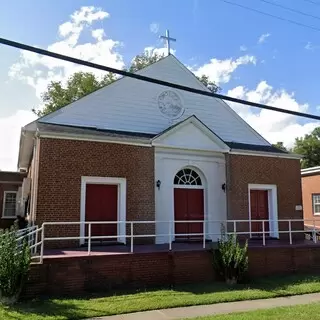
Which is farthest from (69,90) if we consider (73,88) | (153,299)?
(153,299)

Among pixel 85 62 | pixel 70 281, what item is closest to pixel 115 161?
pixel 70 281

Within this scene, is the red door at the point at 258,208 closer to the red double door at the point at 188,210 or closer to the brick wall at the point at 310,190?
the red double door at the point at 188,210

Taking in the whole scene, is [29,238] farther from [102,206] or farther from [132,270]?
[132,270]

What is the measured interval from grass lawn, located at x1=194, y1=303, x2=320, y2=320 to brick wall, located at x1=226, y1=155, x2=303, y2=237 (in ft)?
20.9

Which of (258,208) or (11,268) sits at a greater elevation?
(258,208)

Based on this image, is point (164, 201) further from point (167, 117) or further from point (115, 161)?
point (167, 117)

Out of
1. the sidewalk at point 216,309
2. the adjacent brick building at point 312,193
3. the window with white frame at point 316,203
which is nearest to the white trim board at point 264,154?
the sidewalk at point 216,309

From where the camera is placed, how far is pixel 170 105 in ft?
49.5

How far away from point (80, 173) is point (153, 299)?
4.97 m

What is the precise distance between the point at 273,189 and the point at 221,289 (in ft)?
22.7

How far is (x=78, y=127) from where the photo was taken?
43.3 feet

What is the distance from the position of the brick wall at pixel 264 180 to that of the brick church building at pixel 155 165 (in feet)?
0.13

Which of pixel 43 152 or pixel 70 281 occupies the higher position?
pixel 43 152

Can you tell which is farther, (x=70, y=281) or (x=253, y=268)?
(x=253, y=268)
